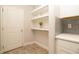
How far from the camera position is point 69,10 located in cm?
159

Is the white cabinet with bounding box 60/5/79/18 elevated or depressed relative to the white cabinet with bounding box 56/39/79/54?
elevated

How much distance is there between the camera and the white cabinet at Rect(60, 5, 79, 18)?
1442mm

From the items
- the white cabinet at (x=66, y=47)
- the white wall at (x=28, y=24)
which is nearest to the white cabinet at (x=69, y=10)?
the white cabinet at (x=66, y=47)

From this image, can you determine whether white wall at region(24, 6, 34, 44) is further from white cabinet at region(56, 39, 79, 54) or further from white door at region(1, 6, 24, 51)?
white cabinet at region(56, 39, 79, 54)

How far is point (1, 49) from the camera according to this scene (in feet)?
7.91

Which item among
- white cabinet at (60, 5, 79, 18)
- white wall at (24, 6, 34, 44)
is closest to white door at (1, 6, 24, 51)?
white wall at (24, 6, 34, 44)

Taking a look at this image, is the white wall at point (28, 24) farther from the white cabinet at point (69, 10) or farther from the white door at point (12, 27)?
the white cabinet at point (69, 10)

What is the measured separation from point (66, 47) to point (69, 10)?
0.74 meters

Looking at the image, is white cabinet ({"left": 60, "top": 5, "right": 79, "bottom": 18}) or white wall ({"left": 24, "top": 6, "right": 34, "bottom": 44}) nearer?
white cabinet ({"left": 60, "top": 5, "right": 79, "bottom": 18})

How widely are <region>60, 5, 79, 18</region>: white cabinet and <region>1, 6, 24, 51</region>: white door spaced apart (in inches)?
68.1

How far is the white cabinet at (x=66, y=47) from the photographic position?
1165mm

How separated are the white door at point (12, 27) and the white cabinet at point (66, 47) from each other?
1731 millimetres
